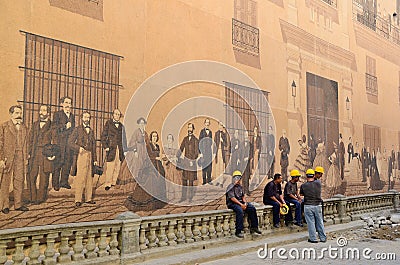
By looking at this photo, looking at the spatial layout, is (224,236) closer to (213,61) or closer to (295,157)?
(213,61)

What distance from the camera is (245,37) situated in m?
13.9

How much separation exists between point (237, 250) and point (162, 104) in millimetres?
Result: 4117

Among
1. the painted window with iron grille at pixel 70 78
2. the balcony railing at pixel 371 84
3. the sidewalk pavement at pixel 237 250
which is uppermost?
the balcony railing at pixel 371 84

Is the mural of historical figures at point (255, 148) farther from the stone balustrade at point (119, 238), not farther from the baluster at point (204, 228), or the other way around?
the baluster at point (204, 228)

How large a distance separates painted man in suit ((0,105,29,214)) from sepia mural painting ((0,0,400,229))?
2 cm

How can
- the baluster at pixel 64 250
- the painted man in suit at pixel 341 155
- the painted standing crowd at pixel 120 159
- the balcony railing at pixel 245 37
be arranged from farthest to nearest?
the painted man in suit at pixel 341 155 < the balcony railing at pixel 245 37 < the painted standing crowd at pixel 120 159 < the baluster at pixel 64 250

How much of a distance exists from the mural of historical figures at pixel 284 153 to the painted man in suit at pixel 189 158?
423 cm

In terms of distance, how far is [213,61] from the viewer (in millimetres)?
12586

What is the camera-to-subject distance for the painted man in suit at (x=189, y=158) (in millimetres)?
11329

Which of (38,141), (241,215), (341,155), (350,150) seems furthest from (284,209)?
(350,150)

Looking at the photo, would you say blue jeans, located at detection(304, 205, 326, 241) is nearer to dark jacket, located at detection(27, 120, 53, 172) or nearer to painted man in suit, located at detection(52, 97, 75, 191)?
painted man in suit, located at detection(52, 97, 75, 191)

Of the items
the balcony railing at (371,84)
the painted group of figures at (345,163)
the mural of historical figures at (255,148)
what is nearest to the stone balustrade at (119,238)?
the mural of historical figures at (255,148)

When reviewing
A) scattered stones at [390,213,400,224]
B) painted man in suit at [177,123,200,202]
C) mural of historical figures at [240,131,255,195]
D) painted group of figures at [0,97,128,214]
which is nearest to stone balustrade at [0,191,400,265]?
painted group of figures at [0,97,128,214]

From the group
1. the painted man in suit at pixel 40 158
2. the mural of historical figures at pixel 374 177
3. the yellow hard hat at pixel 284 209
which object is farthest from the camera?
the mural of historical figures at pixel 374 177
